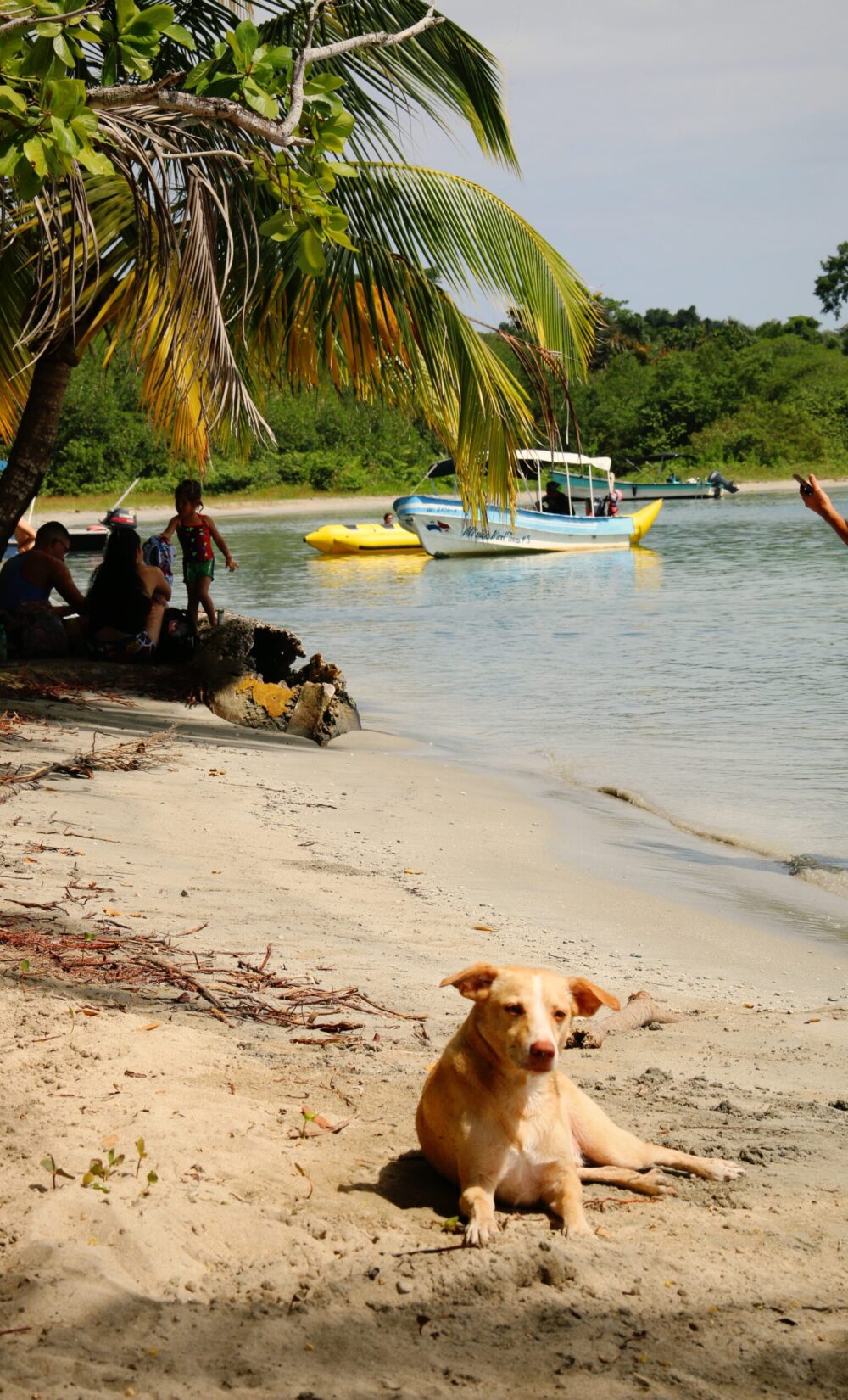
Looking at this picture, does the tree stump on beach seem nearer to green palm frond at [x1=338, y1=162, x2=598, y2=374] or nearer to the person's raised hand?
A: green palm frond at [x1=338, y1=162, x2=598, y2=374]

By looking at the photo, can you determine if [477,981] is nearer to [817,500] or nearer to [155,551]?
[817,500]

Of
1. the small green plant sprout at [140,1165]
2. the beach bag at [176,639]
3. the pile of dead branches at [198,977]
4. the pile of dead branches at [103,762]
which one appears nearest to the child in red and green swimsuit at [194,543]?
the beach bag at [176,639]

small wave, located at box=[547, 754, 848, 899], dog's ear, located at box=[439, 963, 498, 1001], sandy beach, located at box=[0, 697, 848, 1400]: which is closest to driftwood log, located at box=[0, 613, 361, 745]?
small wave, located at box=[547, 754, 848, 899]

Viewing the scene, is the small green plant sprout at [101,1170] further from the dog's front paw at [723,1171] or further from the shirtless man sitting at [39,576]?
the shirtless man sitting at [39,576]

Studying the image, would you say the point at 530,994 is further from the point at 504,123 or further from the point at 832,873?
the point at 504,123

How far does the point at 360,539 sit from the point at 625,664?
73.8 feet

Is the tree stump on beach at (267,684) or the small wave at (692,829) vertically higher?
the tree stump on beach at (267,684)

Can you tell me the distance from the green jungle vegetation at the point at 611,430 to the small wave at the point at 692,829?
170ft

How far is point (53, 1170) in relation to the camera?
10.0 ft

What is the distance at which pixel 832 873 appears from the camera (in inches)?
319

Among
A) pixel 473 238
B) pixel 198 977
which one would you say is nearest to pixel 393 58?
pixel 473 238

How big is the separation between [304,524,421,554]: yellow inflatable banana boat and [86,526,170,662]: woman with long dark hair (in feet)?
86.9

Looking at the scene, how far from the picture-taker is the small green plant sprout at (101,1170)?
301cm

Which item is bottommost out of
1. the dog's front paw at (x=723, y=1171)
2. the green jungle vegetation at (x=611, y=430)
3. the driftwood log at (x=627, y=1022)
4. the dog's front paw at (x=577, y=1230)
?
the driftwood log at (x=627, y=1022)
